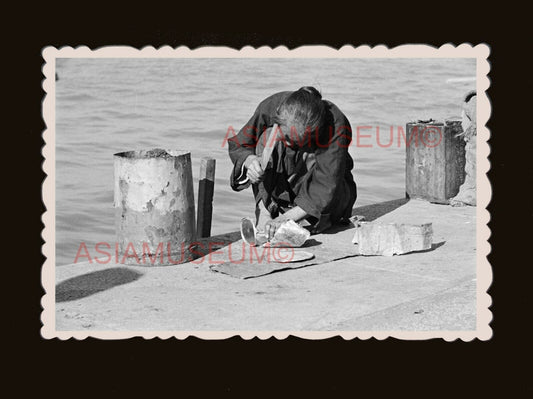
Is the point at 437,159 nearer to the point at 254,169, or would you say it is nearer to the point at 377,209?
the point at 377,209

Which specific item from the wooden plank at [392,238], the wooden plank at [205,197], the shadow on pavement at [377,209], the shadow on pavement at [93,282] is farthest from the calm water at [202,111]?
the shadow on pavement at [93,282]

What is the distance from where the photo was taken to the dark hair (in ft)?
21.4

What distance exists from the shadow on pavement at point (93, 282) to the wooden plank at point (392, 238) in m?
1.65

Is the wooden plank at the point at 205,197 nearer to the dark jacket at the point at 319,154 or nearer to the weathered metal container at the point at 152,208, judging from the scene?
the dark jacket at the point at 319,154

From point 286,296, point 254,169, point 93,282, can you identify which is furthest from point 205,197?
point 286,296

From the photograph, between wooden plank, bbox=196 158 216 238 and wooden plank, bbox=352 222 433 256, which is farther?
wooden plank, bbox=196 158 216 238

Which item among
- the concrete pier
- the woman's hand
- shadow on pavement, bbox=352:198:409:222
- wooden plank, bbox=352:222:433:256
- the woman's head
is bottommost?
the concrete pier

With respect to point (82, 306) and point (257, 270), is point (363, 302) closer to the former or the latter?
point (257, 270)

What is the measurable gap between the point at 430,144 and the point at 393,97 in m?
7.07

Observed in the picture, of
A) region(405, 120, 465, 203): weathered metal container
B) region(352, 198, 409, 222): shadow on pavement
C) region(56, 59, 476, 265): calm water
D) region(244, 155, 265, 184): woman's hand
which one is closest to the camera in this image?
region(244, 155, 265, 184): woman's hand

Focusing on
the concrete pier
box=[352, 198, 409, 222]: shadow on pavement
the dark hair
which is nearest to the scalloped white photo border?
the concrete pier

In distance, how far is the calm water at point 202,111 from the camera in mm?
10664

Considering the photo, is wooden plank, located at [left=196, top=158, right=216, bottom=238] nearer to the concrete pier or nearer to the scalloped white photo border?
the concrete pier

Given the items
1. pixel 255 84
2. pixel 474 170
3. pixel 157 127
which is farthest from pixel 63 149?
pixel 474 170
